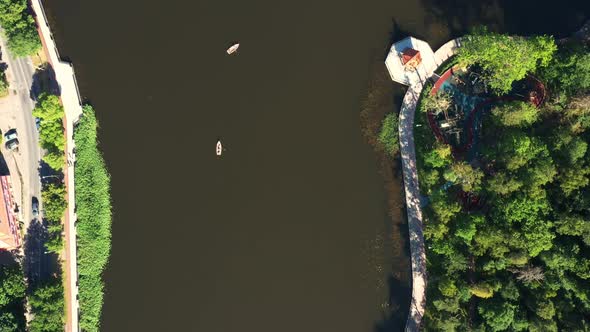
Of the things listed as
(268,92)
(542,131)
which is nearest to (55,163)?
(268,92)

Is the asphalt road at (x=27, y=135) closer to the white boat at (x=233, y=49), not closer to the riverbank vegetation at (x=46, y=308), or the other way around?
the riverbank vegetation at (x=46, y=308)

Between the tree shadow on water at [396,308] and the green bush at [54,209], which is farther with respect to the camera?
the tree shadow on water at [396,308]

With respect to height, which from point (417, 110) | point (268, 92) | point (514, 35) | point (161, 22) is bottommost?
point (417, 110)

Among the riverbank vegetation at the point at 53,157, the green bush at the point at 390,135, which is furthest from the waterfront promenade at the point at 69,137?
the green bush at the point at 390,135

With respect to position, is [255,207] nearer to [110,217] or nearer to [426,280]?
[110,217]

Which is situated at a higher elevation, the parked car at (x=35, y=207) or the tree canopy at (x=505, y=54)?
the tree canopy at (x=505, y=54)

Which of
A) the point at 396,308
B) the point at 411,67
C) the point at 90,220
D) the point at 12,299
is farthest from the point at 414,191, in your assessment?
the point at 12,299
